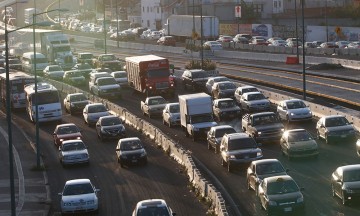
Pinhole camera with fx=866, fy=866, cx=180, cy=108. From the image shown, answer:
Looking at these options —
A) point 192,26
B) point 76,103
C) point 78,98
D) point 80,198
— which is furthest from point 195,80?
point 192,26

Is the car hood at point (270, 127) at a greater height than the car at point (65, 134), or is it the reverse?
the car hood at point (270, 127)

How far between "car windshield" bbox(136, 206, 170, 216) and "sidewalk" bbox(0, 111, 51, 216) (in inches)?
272

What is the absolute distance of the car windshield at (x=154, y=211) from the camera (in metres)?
29.4

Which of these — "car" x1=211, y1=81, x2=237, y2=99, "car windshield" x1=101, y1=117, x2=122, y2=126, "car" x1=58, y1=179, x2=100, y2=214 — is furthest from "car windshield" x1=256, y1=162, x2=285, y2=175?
"car" x1=211, y1=81, x2=237, y2=99

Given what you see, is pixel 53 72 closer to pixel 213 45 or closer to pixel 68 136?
pixel 213 45

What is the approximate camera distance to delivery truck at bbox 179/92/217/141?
4931 cm

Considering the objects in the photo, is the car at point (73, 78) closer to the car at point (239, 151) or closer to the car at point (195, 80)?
the car at point (195, 80)

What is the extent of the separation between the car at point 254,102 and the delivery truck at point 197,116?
6235mm

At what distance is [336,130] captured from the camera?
144 feet

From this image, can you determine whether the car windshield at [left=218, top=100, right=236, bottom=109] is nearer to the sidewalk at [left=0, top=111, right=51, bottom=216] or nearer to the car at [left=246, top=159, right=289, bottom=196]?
the sidewalk at [left=0, top=111, right=51, bottom=216]

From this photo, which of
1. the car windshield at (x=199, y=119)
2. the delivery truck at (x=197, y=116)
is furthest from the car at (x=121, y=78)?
the car windshield at (x=199, y=119)

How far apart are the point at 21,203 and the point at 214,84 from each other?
30.3m

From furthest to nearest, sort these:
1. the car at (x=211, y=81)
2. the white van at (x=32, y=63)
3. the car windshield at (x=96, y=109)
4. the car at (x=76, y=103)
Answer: the white van at (x=32, y=63)
the car at (x=211, y=81)
the car at (x=76, y=103)
the car windshield at (x=96, y=109)

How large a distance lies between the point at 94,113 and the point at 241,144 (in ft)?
65.2
